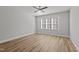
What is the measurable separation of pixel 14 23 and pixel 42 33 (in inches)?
31.2

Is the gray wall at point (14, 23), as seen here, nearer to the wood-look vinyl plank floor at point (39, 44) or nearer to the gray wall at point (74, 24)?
the wood-look vinyl plank floor at point (39, 44)

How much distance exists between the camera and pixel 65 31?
2.03 metres

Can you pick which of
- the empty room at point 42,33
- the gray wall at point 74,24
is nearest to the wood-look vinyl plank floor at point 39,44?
the empty room at point 42,33

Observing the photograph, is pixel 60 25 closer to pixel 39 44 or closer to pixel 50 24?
pixel 50 24

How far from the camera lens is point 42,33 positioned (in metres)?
2.05

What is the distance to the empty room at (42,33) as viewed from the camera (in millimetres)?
1943

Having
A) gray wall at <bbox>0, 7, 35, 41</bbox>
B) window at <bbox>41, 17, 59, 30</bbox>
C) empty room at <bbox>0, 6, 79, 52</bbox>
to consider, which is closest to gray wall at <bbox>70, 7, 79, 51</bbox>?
empty room at <bbox>0, 6, 79, 52</bbox>

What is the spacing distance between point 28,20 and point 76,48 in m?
1.30

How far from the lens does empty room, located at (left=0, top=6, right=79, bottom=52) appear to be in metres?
1.94

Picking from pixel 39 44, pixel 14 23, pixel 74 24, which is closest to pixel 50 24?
pixel 39 44

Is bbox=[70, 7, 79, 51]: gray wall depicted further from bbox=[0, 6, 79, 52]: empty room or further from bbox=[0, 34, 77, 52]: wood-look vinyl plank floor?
bbox=[0, 34, 77, 52]: wood-look vinyl plank floor
